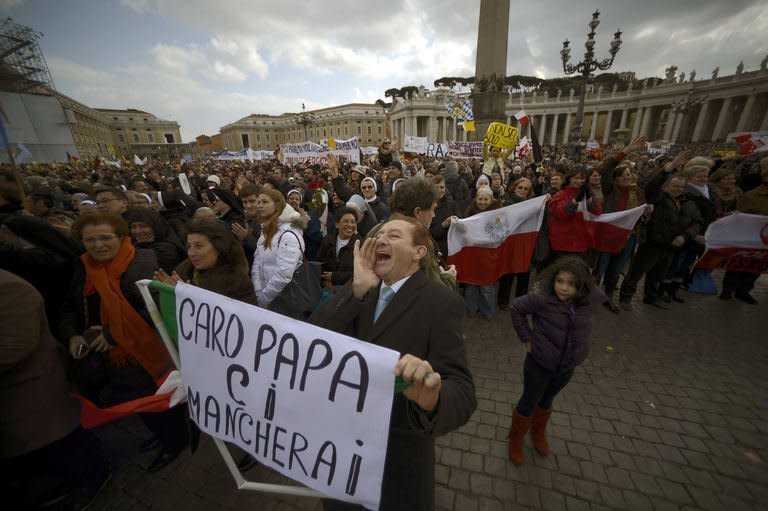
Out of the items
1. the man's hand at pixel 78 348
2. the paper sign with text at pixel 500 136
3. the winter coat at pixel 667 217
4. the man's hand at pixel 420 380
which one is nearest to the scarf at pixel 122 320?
the man's hand at pixel 78 348

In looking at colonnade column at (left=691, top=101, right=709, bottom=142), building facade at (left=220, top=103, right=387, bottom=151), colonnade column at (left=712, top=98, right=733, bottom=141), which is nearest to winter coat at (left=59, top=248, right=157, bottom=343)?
colonnade column at (left=712, top=98, right=733, bottom=141)

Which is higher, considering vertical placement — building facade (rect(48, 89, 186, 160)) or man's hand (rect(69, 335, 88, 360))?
building facade (rect(48, 89, 186, 160))

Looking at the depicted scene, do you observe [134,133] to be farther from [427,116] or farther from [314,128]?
[427,116]

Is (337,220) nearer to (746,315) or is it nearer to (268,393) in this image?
(268,393)

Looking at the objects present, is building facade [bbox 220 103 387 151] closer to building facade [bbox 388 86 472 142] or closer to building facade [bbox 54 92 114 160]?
building facade [bbox 388 86 472 142]

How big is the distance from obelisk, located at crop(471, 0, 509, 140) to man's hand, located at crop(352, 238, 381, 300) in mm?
14281

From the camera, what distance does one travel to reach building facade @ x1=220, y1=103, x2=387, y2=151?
309 feet

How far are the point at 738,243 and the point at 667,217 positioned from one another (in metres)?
1.28

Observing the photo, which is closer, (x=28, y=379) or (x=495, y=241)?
(x=28, y=379)

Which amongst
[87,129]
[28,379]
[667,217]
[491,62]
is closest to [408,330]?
[28,379]

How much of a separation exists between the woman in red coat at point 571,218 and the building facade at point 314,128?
9268 centimetres

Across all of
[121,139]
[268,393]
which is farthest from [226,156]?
[121,139]

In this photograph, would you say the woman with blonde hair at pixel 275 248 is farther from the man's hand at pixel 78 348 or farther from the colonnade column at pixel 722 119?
the colonnade column at pixel 722 119

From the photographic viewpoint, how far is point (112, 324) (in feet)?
8.01
